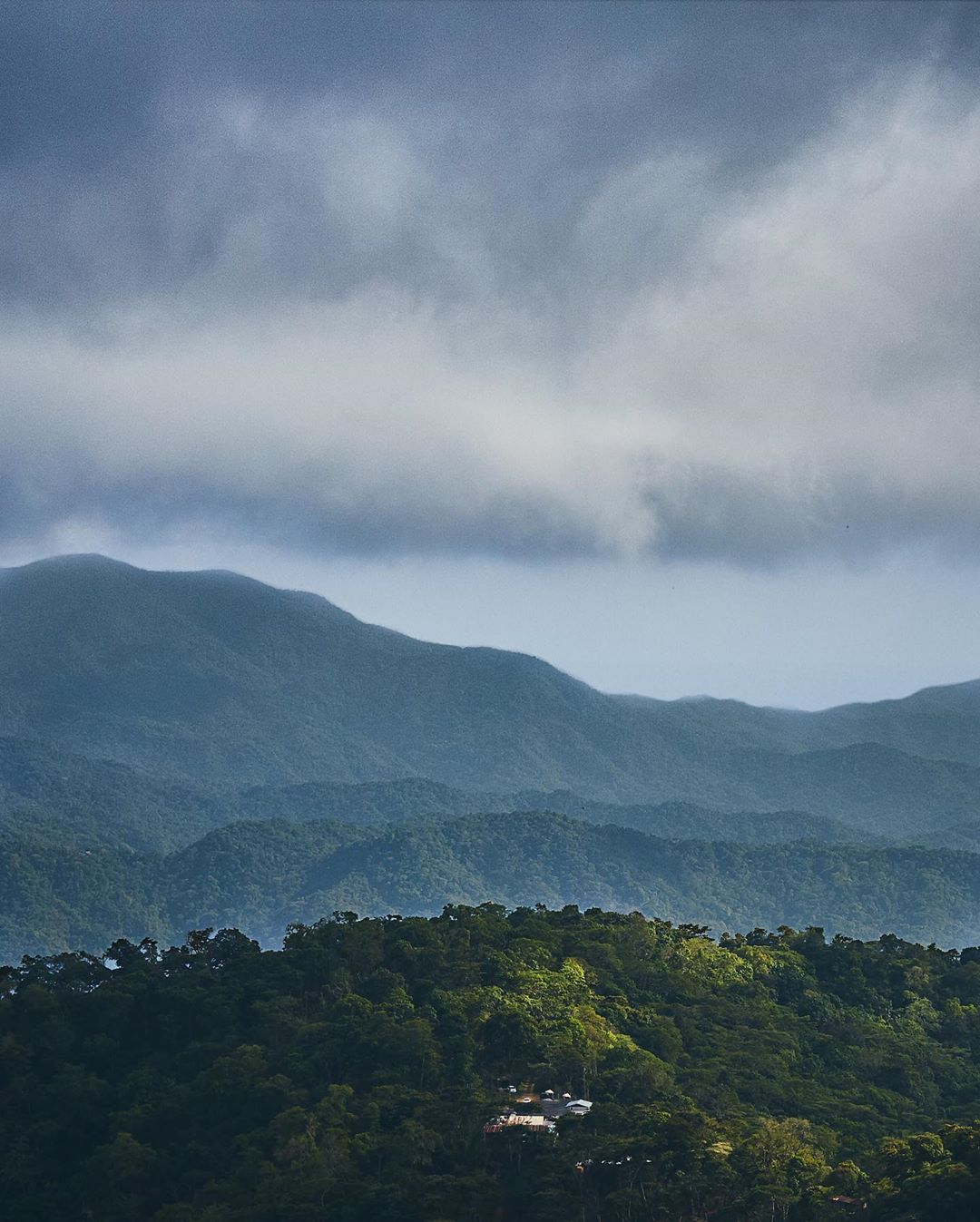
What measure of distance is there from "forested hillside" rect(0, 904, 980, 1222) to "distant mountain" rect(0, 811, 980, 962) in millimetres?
115818

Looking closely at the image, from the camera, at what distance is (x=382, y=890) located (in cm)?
18675

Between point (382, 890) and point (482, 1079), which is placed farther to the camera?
point (382, 890)

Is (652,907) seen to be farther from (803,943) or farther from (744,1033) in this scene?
(744,1033)

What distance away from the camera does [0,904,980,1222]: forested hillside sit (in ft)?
139

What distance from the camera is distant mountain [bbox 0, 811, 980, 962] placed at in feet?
579

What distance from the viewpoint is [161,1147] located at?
47.6 metres

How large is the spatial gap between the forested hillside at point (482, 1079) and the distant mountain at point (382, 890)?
115818 mm

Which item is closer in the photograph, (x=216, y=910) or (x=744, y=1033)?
(x=744, y=1033)

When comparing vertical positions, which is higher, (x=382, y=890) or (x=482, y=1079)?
(x=382, y=890)

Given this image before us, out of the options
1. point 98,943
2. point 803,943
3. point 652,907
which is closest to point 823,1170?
point 803,943

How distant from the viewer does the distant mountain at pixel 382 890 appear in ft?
579

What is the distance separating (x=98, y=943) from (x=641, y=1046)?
12682 centimetres

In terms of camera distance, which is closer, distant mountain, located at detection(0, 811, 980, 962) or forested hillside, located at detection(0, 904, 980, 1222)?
forested hillside, located at detection(0, 904, 980, 1222)

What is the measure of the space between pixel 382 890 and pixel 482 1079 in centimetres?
13877
